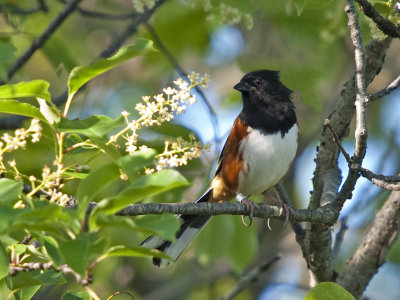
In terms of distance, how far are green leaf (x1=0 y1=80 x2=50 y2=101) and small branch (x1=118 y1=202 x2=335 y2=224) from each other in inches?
23.2

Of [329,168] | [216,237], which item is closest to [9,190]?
[329,168]

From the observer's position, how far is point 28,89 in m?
1.89

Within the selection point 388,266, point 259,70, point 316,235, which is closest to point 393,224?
point 316,235

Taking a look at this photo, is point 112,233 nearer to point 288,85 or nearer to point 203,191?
point 203,191

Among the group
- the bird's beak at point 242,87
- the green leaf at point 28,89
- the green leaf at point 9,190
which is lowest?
the bird's beak at point 242,87

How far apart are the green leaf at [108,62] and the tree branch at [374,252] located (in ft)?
6.89

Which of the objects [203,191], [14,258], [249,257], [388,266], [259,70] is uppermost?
[259,70]

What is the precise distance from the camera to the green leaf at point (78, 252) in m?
1.61

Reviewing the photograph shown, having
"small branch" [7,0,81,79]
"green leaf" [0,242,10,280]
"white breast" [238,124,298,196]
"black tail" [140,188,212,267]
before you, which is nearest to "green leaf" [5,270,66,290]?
"green leaf" [0,242,10,280]

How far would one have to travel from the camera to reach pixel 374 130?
6.36m

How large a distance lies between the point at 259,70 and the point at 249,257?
1.20 m

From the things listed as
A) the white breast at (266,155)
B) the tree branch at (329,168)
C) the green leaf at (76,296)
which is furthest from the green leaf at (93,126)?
the white breast at (266,155)

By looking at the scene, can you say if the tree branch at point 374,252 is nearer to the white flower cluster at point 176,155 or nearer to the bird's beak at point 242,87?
the bird's beak at point 242,87

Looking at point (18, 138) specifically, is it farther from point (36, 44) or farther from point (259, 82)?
point (259, 82)
